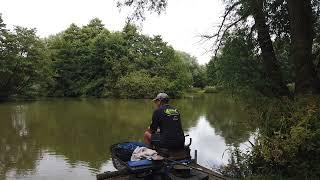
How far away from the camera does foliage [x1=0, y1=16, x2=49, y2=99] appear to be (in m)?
43.5

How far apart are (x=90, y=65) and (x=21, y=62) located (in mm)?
11001

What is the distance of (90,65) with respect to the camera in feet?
176

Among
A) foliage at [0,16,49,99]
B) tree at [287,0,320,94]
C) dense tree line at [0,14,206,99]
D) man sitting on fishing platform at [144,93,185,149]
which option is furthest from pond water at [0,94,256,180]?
dense tree line at [0,14,206,99]

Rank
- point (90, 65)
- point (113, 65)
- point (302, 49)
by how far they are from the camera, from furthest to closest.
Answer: point (90, 65)
point (113, 65)
point (302, 49)

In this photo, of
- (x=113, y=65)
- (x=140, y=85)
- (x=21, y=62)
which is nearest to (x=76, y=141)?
(x=21, y=62)

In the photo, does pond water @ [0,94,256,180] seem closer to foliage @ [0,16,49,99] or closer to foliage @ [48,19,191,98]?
foliage @ [0,16,49,99]

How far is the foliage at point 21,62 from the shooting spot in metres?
43.5

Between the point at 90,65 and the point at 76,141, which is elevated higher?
the point at 90,65

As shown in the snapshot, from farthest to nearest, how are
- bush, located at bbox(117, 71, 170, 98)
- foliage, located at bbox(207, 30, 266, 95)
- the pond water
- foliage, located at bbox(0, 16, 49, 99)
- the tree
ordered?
1. bush, located at bbox(117, 71, 170, 98)
2. foliage, located at bbox(0, 16, 49, 99)
3. the pond water
4. foliage, located at bbox(207, 30, 266, 95)
5. the tree

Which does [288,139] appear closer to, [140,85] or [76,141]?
[76,141]

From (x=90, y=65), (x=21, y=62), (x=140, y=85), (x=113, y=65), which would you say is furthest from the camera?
(x=90, y=65)

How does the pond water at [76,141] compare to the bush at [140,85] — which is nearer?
the pond water at [76,141]

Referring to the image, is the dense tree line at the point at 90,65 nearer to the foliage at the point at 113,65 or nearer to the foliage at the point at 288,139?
the foliage at the point at 113,65

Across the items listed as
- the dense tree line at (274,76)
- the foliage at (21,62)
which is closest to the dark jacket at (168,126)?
→ the dense tree line at (274,76)
